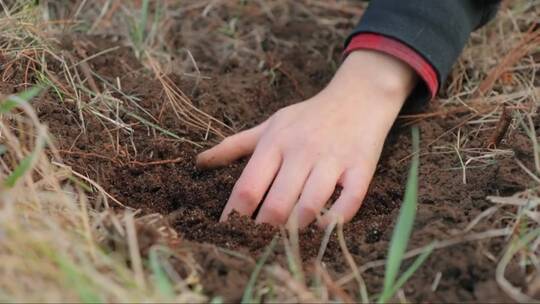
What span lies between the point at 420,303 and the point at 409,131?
65 centimetres

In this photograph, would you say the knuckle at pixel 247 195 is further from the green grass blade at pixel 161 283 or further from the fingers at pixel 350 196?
the green grass blade at pixel 161 283

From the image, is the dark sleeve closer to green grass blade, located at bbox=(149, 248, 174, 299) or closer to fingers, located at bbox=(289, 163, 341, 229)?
fingers, located at bbox=(289, 163, 341, 229)

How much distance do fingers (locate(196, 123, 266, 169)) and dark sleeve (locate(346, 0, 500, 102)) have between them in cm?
34

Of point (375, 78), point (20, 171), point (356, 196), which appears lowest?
point (356, 196)

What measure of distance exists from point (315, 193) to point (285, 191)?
0.18 feet

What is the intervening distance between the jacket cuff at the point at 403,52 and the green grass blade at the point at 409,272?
0.58m

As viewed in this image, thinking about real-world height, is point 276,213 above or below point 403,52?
below

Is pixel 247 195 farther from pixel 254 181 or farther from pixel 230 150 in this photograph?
pixel 230 150

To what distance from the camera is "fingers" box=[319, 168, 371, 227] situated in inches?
52.1

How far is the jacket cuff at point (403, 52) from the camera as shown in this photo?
158 cm

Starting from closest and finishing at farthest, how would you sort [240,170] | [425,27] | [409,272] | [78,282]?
[78,282]
[409,272]
[240,170]
[425,27]

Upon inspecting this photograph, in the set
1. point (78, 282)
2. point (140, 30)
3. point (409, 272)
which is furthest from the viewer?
point (140, 30)

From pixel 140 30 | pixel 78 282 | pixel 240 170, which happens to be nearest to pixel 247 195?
pixel 240 170

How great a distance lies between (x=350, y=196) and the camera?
137cm
